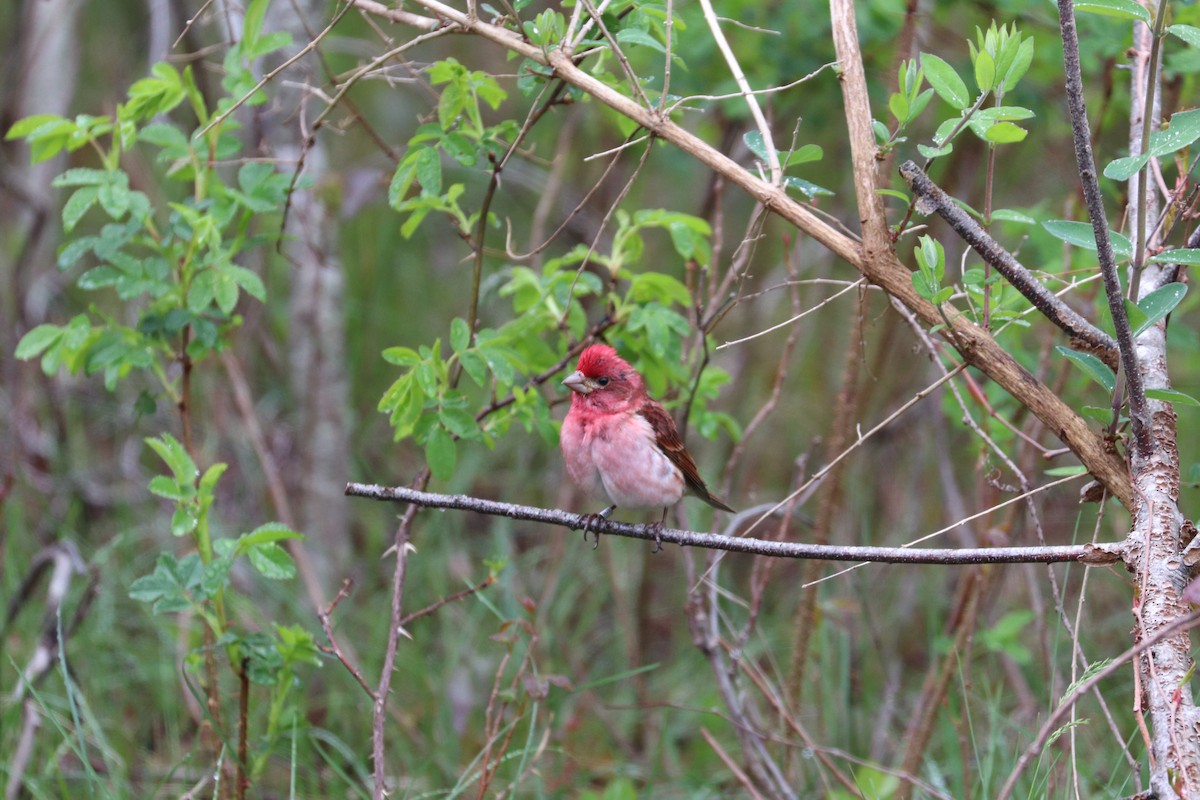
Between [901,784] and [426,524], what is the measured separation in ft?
9.68

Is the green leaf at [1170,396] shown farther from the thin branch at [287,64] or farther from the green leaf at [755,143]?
the thin branch at [287,64]

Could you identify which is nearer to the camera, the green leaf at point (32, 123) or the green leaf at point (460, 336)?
the green leaf at point (460, 336)

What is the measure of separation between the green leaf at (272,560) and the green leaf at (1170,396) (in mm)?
2139

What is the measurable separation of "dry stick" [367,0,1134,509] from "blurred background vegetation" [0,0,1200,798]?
55cm

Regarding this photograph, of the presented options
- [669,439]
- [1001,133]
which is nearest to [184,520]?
[669,439]

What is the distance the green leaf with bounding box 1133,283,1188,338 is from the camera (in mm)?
2205

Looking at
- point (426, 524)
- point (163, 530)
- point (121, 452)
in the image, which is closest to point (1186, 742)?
point (426, 524)

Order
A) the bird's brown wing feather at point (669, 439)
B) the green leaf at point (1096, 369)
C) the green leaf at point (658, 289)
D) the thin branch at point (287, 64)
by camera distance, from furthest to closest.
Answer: the bird's brown wing feather at point (669, 439)
the green leaf at point (658, 289)
the thin branch at point (287, 64)
the green leaf at point (1096, 369)

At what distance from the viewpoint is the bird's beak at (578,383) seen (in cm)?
358

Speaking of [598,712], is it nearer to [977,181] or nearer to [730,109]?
[730,109]

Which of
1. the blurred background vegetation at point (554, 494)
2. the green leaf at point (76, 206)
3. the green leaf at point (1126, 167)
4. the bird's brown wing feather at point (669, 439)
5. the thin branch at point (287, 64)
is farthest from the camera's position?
the blurred background vegetation at point (554, 494)

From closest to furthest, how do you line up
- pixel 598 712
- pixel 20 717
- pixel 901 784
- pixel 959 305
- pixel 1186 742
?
pixel 1186 742, pixel 959 305, pixel 901 784, pixel 20 717, pixel 598 712

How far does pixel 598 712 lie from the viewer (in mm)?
5273

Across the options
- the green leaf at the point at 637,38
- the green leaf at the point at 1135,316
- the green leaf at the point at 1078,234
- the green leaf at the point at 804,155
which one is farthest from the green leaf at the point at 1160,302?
the green leaf at the point at 637,38
